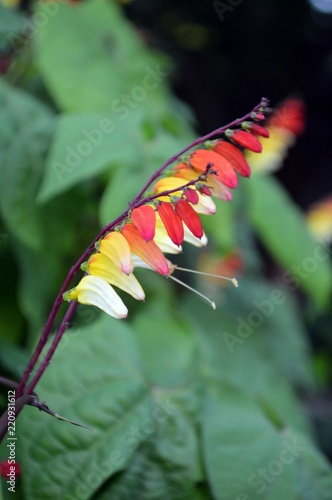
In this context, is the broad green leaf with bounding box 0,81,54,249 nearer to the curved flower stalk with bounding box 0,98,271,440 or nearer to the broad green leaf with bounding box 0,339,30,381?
the broad green leaf with bounding box 0,339,30,381

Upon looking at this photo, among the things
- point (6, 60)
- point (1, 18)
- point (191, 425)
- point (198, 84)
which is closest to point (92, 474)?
point (191, 425)

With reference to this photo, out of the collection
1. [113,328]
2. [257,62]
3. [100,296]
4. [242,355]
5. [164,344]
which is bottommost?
[257,62]

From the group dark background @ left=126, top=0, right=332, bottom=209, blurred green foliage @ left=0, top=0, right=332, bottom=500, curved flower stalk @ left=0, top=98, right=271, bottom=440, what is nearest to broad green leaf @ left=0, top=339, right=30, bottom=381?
blurred green foliage @ left=0, top=0, right=332, bottom=500

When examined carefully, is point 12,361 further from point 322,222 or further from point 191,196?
point 322,222

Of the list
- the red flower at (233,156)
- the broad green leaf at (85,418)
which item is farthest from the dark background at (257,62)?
the red flower at (233,156)

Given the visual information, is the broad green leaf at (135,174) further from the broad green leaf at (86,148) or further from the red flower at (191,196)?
the red flower at (191,196)

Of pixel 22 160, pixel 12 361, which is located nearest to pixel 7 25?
pixel 22 160

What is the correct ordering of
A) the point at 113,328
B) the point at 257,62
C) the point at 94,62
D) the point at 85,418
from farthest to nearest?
the point at 257,62 → the point at 94,62 → the point at 113,328 → the point at 85,418
